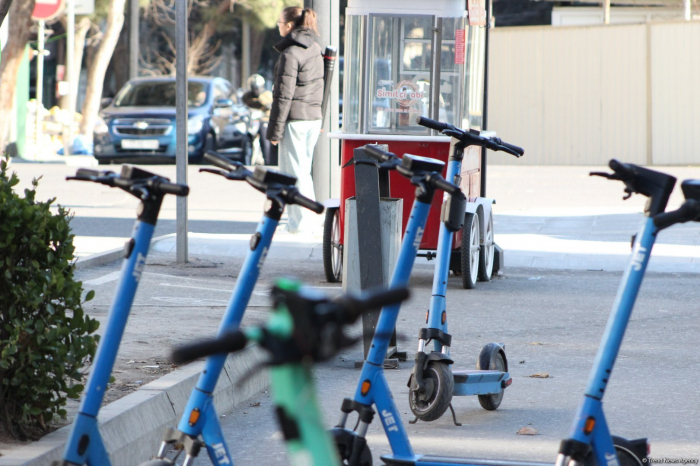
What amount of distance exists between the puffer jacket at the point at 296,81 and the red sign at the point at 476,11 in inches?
76.6

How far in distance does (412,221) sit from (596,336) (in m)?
3.57

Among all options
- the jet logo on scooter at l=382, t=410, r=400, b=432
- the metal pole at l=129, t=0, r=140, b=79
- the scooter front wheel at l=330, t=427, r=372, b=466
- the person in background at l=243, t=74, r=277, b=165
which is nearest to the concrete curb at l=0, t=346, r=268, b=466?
the scooter front wheel at l=330, t=427, r=372, b=466

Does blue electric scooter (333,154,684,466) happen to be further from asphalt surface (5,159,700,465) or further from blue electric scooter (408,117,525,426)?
blue electric scooter (408,117,525,426)

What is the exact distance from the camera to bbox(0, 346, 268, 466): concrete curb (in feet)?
12.7

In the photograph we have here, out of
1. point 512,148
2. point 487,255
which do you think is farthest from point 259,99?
point 512,148

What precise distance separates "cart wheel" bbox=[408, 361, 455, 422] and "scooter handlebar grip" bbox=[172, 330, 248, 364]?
3173mm

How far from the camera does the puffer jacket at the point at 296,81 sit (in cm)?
1072

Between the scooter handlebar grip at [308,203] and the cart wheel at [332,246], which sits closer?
the scooter handlebar grip at [308,203]

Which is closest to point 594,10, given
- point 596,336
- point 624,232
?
point 624,232

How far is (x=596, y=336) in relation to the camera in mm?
7195

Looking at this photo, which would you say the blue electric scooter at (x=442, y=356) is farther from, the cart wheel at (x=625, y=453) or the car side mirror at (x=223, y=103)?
the car side mirror at (x=223, y=103)

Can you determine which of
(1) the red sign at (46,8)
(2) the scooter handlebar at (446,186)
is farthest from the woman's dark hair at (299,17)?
(1) the red sign at (46,8)

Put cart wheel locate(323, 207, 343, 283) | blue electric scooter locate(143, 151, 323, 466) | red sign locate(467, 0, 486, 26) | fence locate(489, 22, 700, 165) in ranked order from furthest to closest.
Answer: fence locate(489, 22, 700, 165) < red sign locate(467, 0, 486, 26) < cart wheel locate(323, 207, 343, 283) < blue electric scooter locate(143, 151, 323, 466)

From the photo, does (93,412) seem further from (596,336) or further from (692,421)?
(596,336)
